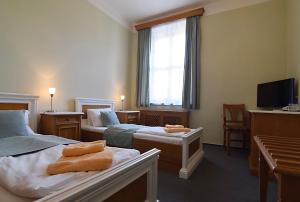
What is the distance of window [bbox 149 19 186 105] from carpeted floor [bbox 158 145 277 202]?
7.41ft

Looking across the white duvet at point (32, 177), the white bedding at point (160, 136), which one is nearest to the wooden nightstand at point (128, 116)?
the white bedding at point (160, 136)

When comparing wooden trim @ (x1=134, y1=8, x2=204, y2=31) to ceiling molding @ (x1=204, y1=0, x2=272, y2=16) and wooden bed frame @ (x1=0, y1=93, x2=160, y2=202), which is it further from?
wooden bed frame @ (x1=0, y1=93, x2=160, y2=202)

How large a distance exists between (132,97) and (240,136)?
3097mm

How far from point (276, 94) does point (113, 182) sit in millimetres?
3498

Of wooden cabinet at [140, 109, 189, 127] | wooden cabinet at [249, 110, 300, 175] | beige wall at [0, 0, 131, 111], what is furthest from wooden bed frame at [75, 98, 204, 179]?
beige wall at [0, 0, 131, 111]

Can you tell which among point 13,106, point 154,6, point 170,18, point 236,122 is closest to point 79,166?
point 13,106

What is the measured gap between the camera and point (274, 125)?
246cm

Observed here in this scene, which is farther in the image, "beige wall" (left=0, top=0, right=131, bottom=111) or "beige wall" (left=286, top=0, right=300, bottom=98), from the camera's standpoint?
"beige wall" (left=286, top=0, right=300, bottom=98)

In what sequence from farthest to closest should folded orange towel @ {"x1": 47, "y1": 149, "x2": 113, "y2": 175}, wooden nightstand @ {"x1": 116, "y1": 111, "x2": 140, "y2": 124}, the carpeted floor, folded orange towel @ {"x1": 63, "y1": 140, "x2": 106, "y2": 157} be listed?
wooden nightstand @ {"x1": 116, "y1": 111, "x2": 140, "y2": 124} → the carpeted floor → folded orange towel @ {"x1": 63, "y1": 140, "x2": 106, "y2": 157} → folded orange towel @ {"x1": 47, "y1": 149, "x2": 113, "y2": 175}

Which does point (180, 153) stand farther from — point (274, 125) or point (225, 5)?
point (225, 5)

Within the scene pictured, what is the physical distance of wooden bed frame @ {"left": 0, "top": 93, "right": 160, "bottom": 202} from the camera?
0.80 metres

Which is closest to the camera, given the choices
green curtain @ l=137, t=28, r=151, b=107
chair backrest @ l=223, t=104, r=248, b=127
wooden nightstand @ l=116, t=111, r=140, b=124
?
chair backrest @ l=223, t=104, r=248, b=127

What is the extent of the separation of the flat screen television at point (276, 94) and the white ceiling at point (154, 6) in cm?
195

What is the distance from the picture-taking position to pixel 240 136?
13.3 feet
